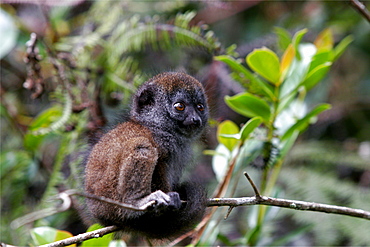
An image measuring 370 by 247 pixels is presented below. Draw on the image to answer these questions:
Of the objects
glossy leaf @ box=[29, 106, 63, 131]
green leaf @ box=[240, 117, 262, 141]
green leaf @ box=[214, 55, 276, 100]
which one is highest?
green leaf @ box=[214, 55, 276, 100]

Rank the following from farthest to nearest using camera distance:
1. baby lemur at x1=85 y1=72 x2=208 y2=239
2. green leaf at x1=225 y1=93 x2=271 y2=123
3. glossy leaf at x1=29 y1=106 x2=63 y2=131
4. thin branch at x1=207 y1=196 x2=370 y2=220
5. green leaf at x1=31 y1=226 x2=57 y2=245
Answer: glossy leaf at x1=29 y1=106 x2=63 y2=131 → green leaf at x1=225 y1=93 x2=271 y2=123 → green leaf at x1=31 y1=226 x2=57 y2=245 → baby lemur at x1=85 y1=72 x2=208 y2=239 → thin branch at x1=207 y1=196 x2=370 y2=220

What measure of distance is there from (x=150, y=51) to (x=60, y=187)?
6.54ft

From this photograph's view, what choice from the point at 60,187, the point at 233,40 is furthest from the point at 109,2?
the point at 60,187

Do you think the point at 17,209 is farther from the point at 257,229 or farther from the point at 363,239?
the point at 363,239

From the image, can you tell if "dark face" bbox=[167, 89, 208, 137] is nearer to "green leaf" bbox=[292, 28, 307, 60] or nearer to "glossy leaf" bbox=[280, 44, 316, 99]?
"glossy leaf" bbox=[280, 44, 316, 99]

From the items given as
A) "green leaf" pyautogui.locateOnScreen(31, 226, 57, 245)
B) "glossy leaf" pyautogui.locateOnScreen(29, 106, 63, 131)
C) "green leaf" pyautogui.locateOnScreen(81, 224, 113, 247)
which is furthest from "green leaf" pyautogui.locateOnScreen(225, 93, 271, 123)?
"glossy leaf" pyautogui.locateOnScreen(29, 106, 63, 131)

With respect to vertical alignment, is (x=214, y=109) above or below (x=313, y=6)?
below

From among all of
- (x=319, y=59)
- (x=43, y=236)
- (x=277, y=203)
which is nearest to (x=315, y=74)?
(x=319, y=59)

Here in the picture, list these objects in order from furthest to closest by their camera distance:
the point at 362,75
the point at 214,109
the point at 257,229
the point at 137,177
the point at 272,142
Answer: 1. the point at 362,75
2. the point at 214,109
3. the point at 272,142
4. the point at 257,229
5. the point at 137,177

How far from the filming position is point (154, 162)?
2795 millimetres

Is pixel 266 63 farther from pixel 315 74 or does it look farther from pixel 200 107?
pixel 200 107

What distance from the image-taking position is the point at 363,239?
13.9 ft

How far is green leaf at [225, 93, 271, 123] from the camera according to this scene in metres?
3.25

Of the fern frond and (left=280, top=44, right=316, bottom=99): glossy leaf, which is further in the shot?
the fern frond
